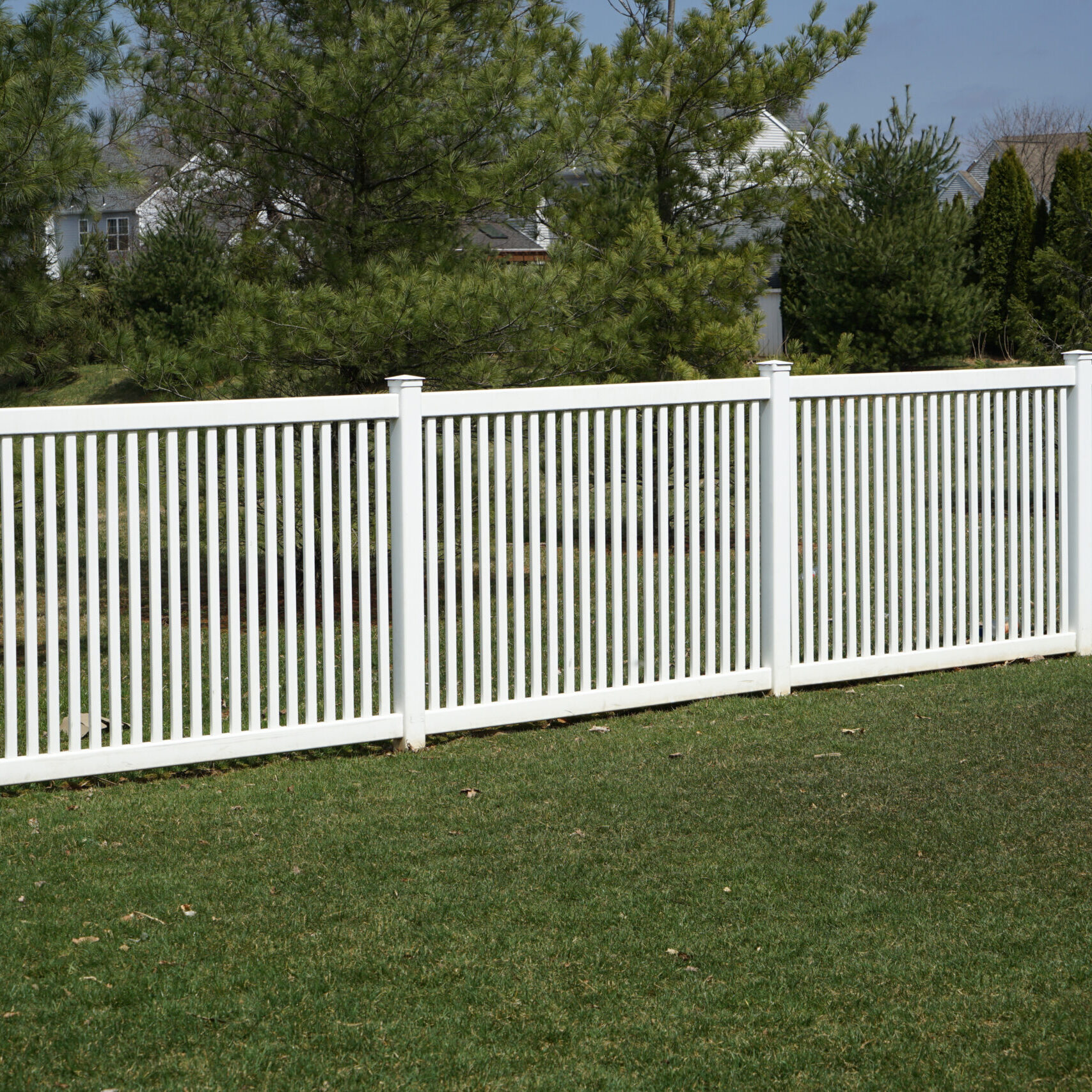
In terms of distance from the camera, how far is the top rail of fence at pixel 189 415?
5098 millimetres

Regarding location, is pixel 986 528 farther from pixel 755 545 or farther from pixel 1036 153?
pixel 1036 153

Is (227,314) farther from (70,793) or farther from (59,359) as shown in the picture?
(70,793)

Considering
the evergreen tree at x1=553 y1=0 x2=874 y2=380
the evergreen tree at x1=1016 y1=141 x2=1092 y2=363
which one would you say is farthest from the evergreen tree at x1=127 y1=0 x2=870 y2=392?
the evergreen tree at x1=1016 y1=141 x2=1092 y2=363

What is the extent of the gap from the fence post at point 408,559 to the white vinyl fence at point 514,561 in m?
0.01

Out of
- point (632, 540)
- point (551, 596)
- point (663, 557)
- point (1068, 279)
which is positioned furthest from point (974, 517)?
point (1068, 279)

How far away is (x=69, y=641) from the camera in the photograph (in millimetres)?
5152

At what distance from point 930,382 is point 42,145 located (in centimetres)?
508

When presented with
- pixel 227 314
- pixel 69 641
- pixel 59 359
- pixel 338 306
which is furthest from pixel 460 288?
pixel 69 641

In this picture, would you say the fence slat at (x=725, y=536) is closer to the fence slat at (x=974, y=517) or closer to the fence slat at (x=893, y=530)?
the fence slat at (x=893, y=530)

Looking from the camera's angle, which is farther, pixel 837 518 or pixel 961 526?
pixel 961 526

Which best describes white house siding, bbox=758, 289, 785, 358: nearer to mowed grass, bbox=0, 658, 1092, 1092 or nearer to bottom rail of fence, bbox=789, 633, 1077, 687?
bottom rail of fence, bbox=789, 633, 1077, 687

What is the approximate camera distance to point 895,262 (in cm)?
2070

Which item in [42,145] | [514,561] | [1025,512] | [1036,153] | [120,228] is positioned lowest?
[514,561]

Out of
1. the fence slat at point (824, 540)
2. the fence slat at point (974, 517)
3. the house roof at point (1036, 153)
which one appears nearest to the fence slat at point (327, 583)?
the fence slat at point (824, 540)
